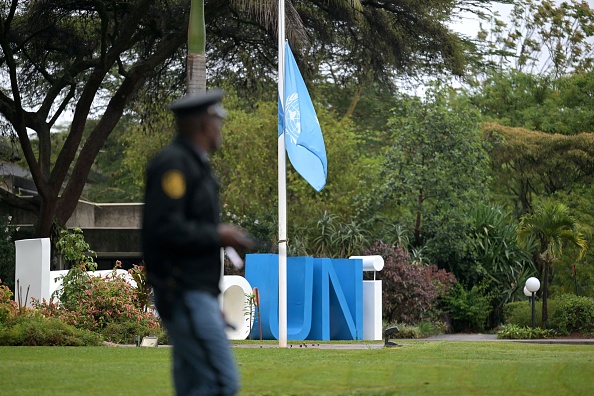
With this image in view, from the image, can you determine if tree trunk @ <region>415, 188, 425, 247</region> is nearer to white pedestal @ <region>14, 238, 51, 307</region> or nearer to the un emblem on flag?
the un emblem on flag

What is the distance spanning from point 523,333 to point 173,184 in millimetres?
21552

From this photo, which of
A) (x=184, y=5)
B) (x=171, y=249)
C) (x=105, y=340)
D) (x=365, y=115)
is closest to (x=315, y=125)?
(x=105, y=340)

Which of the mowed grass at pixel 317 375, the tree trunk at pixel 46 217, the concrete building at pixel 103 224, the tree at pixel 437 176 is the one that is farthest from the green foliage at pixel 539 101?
the mowed grass at pixel 317 375

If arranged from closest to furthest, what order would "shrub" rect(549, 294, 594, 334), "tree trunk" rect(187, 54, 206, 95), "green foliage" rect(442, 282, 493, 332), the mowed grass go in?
1. the mowed grass
2. "tree trunk" rect(187, 54, 206, 95)
3. "shrub" rect(549, 294, 594, 334)
4. "green foliage" rect(442, 282, 493, 332)

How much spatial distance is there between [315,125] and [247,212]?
18.5m

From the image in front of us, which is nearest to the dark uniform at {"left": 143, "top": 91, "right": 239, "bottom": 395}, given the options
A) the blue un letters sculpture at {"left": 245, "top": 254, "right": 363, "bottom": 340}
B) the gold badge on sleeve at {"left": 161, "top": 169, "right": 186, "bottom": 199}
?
the gold badge on sleeve at {"left": 161, "top": 169, "right": 186, "bottom": 199}

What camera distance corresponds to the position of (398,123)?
110 ft

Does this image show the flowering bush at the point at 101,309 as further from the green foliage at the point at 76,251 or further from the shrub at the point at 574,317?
the shrub at the point at 574,317

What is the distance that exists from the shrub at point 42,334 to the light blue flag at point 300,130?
495 cm

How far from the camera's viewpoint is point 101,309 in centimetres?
1969

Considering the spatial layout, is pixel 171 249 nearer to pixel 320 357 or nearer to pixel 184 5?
pixel 320 357

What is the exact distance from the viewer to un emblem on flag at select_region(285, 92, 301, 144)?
18.5 meters

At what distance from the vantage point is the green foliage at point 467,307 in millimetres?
30969

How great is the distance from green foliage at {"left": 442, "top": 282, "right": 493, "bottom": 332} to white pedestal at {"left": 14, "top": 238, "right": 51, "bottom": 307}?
14.6 metres
